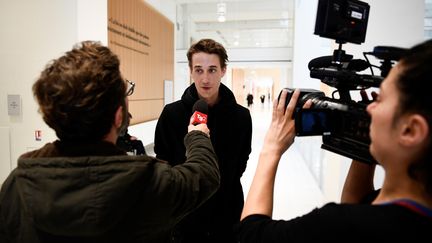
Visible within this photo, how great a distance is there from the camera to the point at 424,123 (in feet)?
1.97

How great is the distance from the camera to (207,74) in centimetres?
178

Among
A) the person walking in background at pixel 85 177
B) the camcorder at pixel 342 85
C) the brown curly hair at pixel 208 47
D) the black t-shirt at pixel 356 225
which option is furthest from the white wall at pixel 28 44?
the black t-shirt at pixel 356 225

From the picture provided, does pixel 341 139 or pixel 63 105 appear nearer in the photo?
pixel 63 105

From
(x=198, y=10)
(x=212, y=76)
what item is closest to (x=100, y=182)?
(x=212, y=76)

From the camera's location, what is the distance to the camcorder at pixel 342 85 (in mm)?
880

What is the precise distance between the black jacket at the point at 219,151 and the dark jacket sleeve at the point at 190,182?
0.56 meters

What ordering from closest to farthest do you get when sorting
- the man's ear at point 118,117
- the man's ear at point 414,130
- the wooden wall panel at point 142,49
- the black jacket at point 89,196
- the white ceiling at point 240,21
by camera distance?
1. the man's ear at point 414,130
2. the black jacket at point 89,196
3. the man's ear at point 118,117
4. the wooden wall panel at point 142,49
5. the white ceiling at point 240,21

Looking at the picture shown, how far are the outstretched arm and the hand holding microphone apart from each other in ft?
1.18

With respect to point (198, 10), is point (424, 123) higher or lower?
lower

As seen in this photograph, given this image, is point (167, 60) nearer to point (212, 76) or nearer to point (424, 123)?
point (212, 76)

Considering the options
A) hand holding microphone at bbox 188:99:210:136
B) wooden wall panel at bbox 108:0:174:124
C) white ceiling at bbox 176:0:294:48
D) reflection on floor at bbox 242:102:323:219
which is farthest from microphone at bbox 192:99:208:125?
white ceiling at bbox 176:0:294:48

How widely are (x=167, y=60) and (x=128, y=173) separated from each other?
5.85 m

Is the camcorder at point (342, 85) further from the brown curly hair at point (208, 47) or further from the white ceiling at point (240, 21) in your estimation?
the white ceiling at point (240, 21)

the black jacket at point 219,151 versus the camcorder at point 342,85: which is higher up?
the camcorder at point 342,85
